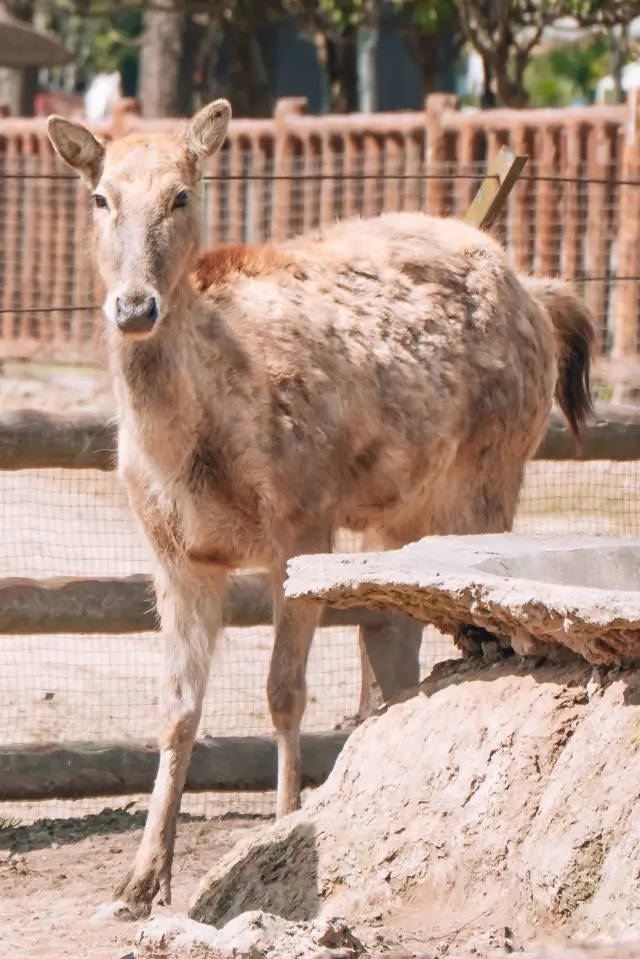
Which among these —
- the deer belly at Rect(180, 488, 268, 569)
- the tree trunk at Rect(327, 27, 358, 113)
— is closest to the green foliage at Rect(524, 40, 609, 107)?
the tree trunk at Rect(327, 27, 358, 113)

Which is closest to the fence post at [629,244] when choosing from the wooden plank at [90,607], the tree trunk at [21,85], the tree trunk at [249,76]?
the wooden plank at [90,607]

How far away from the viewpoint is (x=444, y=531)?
7070 mm

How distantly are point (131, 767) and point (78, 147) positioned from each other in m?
2.54

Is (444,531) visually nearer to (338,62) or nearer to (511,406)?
(511,406)

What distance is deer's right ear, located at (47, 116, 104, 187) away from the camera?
5840mm

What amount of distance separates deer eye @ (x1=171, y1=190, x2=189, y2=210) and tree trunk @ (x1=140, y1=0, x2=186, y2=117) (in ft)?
52.0

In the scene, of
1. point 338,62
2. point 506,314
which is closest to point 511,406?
point 506,314

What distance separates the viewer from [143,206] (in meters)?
5.61

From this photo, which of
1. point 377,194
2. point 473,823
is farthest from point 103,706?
point 377,194

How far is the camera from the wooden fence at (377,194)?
1390 cm

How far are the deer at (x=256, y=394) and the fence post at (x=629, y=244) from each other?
6.99 metres

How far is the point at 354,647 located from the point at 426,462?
2.80m

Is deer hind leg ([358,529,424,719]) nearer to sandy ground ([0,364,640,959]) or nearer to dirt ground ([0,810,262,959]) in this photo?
sandy ground ([0,364,640,959])

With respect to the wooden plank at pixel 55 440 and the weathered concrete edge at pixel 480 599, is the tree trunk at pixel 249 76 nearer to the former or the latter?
the wooden plank at pixel 55 440
